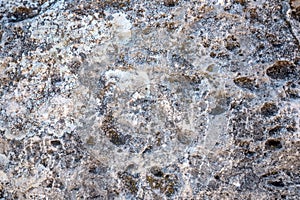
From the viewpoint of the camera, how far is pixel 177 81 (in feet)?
3.93

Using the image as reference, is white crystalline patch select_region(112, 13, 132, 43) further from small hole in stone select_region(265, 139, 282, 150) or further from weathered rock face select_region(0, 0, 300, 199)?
small hole in stone select_region(265, 139, 282, 150)

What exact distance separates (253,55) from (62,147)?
48 cm

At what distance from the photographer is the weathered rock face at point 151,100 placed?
1145 millimetres

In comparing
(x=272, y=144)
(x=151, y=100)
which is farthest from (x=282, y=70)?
(x=151, y=100)

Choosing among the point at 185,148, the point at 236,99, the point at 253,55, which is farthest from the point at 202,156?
the point at 253,55

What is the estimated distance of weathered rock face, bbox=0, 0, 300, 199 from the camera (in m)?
1.14

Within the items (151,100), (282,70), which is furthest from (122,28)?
(282,70)

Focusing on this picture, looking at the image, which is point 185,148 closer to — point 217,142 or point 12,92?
point 217,142

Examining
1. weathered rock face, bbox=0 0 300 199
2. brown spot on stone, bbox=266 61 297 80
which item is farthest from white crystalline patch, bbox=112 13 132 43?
brown spot on stone, bbox=266 61 297 80

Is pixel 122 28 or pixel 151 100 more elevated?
pixel 122 28

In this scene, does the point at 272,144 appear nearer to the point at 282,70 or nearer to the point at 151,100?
the point at 282,70

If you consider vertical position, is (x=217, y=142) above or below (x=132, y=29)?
below

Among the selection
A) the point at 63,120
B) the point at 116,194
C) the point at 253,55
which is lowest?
the point at 116,194

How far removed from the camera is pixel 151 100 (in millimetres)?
1190
